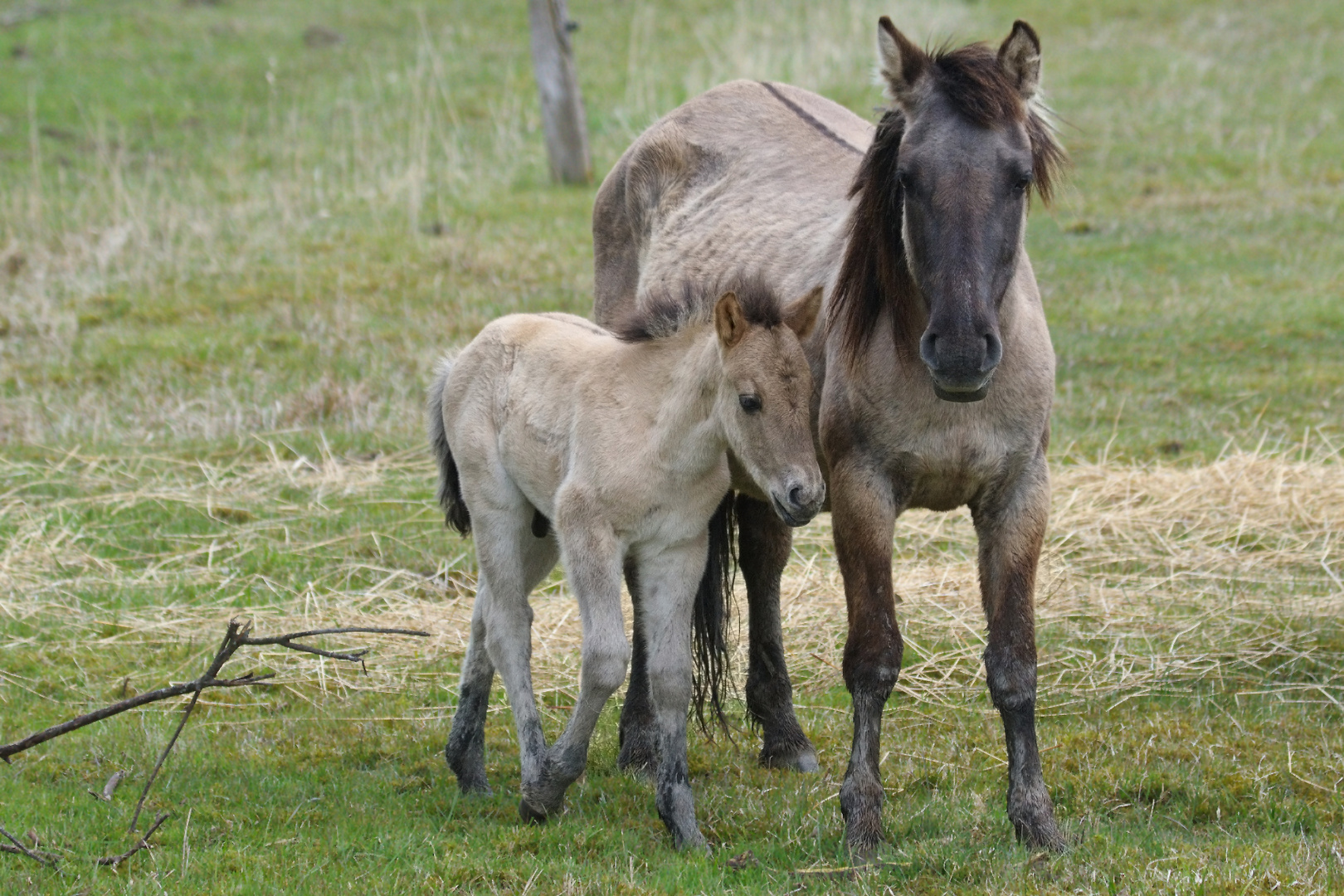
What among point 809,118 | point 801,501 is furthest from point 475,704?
point 809,118

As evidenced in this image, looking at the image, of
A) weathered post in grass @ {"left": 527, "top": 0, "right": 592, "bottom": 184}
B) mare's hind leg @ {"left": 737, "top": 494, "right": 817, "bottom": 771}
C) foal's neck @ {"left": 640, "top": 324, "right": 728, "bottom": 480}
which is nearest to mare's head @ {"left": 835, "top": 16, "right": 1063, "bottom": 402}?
foal's neck @ {"left": 640, "top": 324, "right": 728, "bottom": 480}

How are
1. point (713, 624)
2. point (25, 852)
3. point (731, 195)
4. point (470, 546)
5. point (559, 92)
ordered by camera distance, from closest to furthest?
point (25, 852) → point (713, 624) → point (731, 195) → point (470, 546) → point (559, 92)

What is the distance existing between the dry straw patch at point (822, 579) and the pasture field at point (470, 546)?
0.03 metres

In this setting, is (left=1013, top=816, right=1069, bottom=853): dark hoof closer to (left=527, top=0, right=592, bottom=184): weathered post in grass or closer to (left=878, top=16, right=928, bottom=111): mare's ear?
(left=878, top=16, right=928, bottom=111): mare's ear

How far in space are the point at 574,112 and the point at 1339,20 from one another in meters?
17.0

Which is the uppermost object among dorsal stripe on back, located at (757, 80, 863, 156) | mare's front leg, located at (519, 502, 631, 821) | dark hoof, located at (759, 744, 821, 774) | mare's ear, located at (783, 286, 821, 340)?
dorsal stripe on back, located at (757, 80, 863, 156)

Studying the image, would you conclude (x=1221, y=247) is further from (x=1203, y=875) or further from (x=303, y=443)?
(x=1203, y=875)

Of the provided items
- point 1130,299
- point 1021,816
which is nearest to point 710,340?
point 1021,816

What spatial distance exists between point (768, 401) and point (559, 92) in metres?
12.0

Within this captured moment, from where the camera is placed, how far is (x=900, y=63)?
4.48 m

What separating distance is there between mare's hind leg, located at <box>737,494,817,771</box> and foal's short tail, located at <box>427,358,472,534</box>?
1.17 meters

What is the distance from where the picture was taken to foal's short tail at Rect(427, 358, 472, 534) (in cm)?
541

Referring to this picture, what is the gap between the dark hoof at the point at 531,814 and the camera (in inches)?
186

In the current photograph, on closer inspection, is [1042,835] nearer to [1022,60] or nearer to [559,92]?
[1022,60]
